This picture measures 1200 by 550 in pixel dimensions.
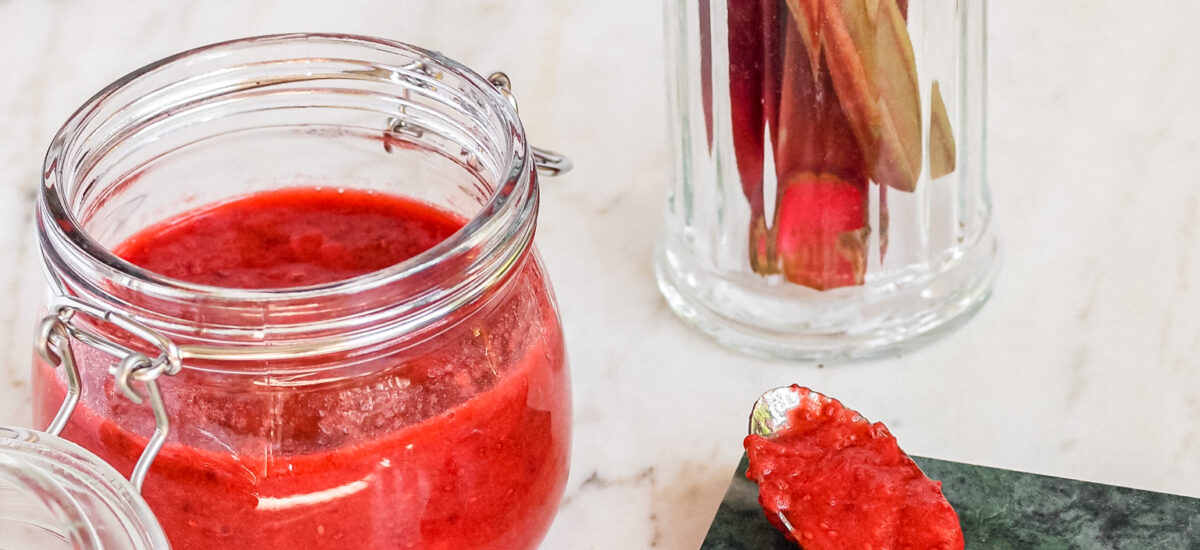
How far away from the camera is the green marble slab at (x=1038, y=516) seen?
610 mm

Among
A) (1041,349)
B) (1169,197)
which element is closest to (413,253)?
→ (1041,349)

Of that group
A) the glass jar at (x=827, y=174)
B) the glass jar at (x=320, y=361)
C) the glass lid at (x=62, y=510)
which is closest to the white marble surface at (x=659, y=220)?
the glass jar at (x=827, y=174)

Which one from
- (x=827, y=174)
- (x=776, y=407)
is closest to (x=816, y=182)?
(x=827, y=174)

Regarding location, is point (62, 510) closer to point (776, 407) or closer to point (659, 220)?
point (776, 407)

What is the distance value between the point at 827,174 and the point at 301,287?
0.31 meters

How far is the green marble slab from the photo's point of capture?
2.00ft

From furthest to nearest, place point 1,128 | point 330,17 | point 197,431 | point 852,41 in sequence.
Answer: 1. point 330,17
2. point 1,128
3. point 852,41
4. point 197,431

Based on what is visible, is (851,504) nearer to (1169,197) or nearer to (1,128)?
(1169,197)

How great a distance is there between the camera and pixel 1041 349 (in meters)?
0.75

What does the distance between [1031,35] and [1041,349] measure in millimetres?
321

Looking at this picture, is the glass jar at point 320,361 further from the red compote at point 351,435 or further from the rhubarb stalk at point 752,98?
the rhubarb stalk at point 752,98

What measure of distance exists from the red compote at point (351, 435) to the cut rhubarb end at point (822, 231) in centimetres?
20

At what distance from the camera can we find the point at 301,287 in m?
0.49

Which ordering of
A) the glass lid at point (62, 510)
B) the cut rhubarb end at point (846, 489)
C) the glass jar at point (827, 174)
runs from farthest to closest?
the glass jar at point (827, 174) → the cut rhubarb end at point (846, 489) → the glass lid at point (62, 510)
